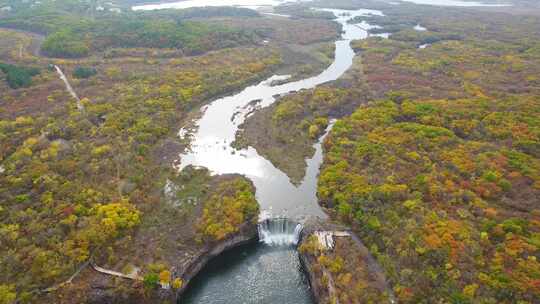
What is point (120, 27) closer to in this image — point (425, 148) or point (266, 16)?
point (266, 16)

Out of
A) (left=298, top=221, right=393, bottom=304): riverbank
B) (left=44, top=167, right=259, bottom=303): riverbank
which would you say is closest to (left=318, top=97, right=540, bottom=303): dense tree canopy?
(left=298, top=221, right=393, bottom=304): riverbank

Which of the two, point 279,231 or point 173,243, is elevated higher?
point 173,243

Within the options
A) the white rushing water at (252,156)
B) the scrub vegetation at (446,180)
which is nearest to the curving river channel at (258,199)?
the white rushing water at (252,156)

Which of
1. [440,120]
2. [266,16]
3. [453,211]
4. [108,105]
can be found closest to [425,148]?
[440,120]

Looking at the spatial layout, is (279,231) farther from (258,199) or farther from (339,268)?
(339,268)

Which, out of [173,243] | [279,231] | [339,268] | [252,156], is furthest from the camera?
[252,156]

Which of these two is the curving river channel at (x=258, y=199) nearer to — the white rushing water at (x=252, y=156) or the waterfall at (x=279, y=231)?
the white rushing water at (x=252, y=156)

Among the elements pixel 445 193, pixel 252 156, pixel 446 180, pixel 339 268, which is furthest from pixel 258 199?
pixel 446 180
